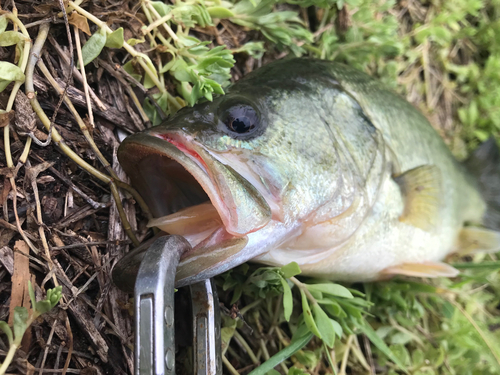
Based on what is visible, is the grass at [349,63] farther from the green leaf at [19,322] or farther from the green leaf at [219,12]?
the green leaf at [19,322]

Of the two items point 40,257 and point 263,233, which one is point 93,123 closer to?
point 40,257

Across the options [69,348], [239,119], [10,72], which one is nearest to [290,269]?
[239,119]

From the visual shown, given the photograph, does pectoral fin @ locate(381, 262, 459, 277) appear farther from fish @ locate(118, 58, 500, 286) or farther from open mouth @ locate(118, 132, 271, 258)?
open mouth @ locate(118, 132, 271, 258)

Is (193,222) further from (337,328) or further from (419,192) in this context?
(419,192)

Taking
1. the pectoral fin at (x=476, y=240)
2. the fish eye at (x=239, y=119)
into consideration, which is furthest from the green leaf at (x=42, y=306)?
the pectoral fin at (x=476, y=240)

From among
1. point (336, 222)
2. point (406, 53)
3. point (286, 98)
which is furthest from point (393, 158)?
point (406, 53)

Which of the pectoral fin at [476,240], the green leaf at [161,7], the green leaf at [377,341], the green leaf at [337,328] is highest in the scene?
the green leaf at [161,7]

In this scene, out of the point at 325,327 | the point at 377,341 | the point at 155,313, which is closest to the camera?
the point at 155,313

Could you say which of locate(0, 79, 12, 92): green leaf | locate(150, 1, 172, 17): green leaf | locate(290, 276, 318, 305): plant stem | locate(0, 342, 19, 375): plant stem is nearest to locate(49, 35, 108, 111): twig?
locate(0, 79, 12, 92): green leaf
